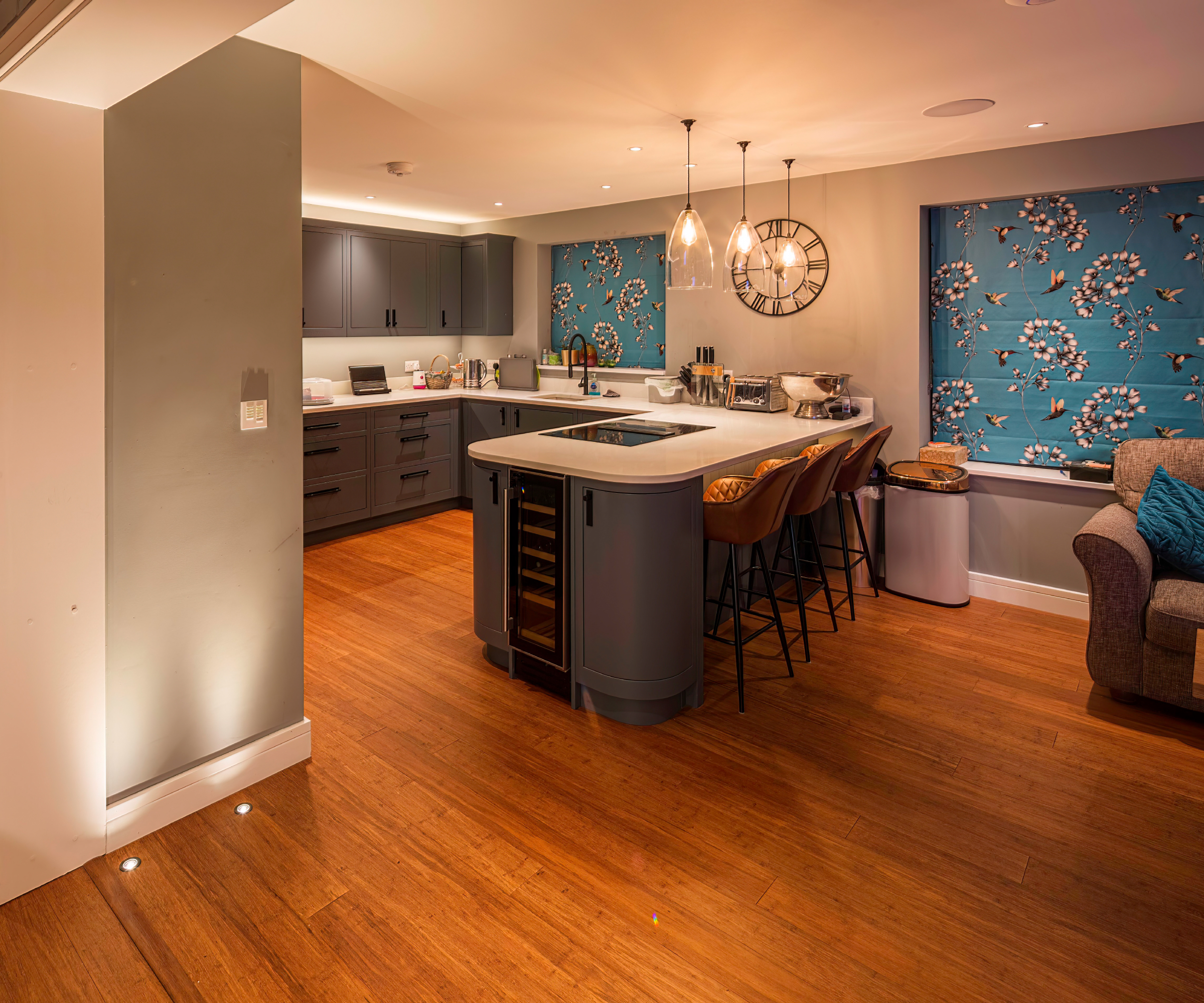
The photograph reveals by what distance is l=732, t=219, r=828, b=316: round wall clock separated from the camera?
4.59m

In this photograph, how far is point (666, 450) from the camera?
3.27 meters

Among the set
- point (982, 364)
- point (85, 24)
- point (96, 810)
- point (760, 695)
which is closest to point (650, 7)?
point (85, 24)

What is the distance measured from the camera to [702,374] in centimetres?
514

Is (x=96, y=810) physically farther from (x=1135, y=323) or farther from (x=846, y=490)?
(x=1135, y=323)

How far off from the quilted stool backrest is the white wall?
404 centimetres

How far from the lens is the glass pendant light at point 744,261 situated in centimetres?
368

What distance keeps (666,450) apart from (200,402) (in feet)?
5.97

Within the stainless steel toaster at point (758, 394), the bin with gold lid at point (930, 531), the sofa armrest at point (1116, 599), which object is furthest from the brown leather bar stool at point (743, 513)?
the stainless steel toaster at point (758, 394)

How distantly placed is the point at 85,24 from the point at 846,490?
347cm

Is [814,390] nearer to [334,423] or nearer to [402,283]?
[334,423]

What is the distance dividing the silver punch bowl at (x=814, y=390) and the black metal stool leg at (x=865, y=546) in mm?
565

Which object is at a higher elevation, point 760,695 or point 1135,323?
point 1135,323

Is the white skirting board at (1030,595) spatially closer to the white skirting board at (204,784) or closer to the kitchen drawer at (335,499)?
the white skirting board at (204,784)

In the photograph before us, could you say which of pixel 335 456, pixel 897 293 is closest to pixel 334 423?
pixel 335 456
